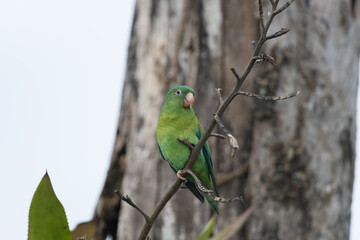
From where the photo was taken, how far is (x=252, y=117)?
3.21 meters

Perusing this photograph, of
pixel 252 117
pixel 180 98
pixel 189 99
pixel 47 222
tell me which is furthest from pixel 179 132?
pixel 252 117

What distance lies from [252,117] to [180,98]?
5.32ft

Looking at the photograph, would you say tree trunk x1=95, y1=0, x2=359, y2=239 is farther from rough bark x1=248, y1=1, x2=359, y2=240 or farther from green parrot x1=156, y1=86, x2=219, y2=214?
green parrot x1=156, y1=86, x2=219, y2=214

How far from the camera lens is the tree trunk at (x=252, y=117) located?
3.09 m

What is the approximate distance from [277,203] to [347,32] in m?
1.28

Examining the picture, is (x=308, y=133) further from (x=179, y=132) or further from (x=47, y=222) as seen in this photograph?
(x=47, y=222)

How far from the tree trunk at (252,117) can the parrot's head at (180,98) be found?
1.51 meters

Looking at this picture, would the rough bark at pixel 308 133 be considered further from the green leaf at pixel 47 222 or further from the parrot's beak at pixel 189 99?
the green leaf at pixel 47 222

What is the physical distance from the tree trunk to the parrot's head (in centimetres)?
151

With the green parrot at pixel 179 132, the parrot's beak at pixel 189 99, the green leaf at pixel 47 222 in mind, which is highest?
the parrot's beak at pixel 189 99

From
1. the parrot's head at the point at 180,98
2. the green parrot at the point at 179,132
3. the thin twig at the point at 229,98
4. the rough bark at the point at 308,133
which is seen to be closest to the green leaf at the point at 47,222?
the thin twig at the point at 229,98

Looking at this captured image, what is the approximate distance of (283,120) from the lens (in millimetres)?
3156

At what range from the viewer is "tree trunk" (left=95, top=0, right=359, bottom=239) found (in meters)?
3.09

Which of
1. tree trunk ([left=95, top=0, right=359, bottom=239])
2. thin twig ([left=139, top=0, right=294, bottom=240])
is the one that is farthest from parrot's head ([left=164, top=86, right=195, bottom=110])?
tree trunk ([left=95, top=0, right=359, bottom=239])
